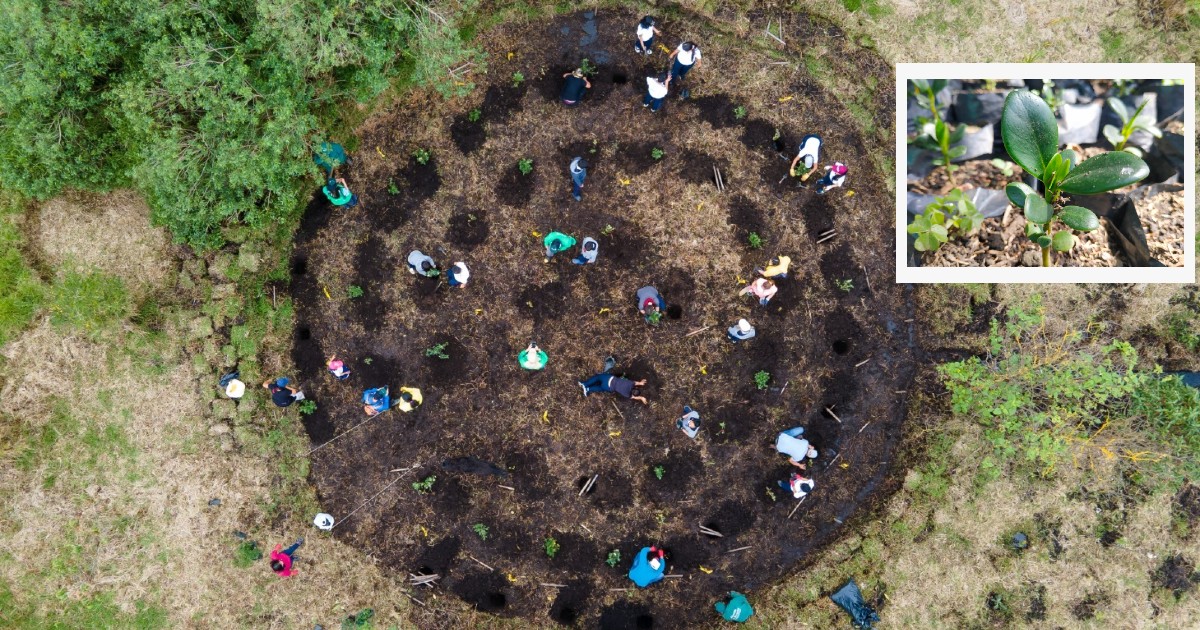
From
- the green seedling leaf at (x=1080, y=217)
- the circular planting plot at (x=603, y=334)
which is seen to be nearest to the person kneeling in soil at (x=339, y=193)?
the circular planting plot at (x=603, y=334)

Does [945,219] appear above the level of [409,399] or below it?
A: above

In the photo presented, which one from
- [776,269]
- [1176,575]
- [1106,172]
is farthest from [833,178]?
[1176,575]

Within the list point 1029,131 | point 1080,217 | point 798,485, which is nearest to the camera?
point 1029,131

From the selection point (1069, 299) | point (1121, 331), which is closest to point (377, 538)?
point (1069, 299)

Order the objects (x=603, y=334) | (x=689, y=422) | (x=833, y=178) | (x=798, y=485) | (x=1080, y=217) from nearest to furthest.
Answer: (x=1080, y=217) → (x=798, y=485) → (x=833, y=178) → (x=689, y=422) → (x=603, y=334)

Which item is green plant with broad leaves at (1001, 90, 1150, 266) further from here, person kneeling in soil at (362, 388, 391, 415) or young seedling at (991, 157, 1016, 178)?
person kneeling in soil at (362, 388, 391, 415)

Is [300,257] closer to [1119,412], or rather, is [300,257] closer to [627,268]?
[627,268]

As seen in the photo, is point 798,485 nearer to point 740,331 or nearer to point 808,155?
point 740,331

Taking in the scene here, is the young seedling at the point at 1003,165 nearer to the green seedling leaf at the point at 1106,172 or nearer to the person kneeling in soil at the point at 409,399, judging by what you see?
the green seedling leaf at the point at 1106,172

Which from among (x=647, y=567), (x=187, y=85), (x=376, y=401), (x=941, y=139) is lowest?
(x=647, y=567)
